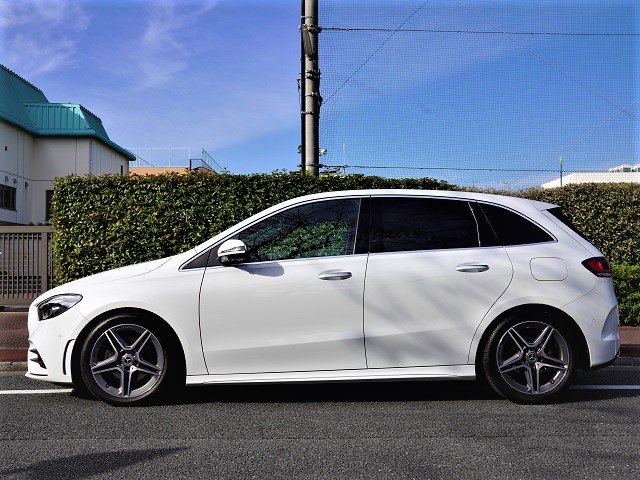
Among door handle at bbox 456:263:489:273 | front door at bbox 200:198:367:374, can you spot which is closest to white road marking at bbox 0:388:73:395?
front door at bbox 200:198:367:374

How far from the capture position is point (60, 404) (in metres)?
4.87

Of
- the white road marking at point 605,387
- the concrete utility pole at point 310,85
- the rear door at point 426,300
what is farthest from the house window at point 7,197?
the white road marking at point 605,387

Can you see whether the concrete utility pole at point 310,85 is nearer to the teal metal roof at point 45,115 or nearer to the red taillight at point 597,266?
the red taillight at point 597,266

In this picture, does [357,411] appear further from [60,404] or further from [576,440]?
[60,404]

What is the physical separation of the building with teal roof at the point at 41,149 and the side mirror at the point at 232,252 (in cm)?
2851

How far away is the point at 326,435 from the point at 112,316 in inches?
75.2

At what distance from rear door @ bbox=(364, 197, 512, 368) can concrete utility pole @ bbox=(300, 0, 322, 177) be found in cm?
542

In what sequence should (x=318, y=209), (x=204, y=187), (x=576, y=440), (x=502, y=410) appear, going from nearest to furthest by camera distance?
(x=576, y=440) → (x=502, y=410) → (x=318, y=209) → (x=204, y=187)

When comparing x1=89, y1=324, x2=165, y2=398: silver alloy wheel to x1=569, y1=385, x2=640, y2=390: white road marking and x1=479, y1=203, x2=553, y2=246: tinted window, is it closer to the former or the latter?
x1=479, y1=203, x2=553, y2=246: tinted window

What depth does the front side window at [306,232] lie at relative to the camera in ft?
15.8

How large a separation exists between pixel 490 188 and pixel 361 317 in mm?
6657

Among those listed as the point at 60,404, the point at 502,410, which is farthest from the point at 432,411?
the point at 60,404

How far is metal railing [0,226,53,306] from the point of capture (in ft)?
36.2

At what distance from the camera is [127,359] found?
4688 millimetres
